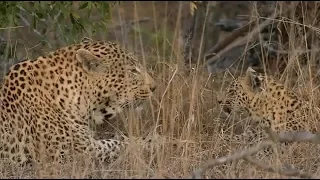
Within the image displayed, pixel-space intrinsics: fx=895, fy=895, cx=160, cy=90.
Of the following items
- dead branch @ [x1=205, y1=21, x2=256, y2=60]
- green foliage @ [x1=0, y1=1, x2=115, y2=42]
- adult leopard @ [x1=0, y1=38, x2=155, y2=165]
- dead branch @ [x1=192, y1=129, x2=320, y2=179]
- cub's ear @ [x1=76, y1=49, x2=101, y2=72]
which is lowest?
dead branch @ [x1=192, y1=129, x2=320, y2=179]

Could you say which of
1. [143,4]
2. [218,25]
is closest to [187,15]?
[218,25]

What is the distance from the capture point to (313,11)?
35.2ft

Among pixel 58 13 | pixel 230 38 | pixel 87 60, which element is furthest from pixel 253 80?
pixel 230 38

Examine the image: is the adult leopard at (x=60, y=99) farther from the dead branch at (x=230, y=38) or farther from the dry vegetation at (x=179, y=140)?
the dead branch at (x=230, y=38)

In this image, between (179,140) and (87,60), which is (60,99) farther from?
(179,140)

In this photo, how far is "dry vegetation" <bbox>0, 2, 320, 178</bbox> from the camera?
6824 millimetres

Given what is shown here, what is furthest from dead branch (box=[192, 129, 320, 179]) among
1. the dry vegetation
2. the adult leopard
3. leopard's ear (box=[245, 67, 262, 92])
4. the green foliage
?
the green foliage

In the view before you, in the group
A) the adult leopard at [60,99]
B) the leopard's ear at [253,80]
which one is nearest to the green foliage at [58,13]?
the adult leopard at [60,99]

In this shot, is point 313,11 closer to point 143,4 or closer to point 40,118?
point 40,118

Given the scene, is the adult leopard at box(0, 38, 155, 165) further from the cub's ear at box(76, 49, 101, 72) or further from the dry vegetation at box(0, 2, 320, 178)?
the dry vegetation at box(0, 2, 320, 178)

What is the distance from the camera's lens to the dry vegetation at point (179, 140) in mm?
6824

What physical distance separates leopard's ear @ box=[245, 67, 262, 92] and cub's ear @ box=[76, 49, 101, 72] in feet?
5.13

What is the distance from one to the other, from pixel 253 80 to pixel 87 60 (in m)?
1.68

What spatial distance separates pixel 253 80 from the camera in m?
8.30
